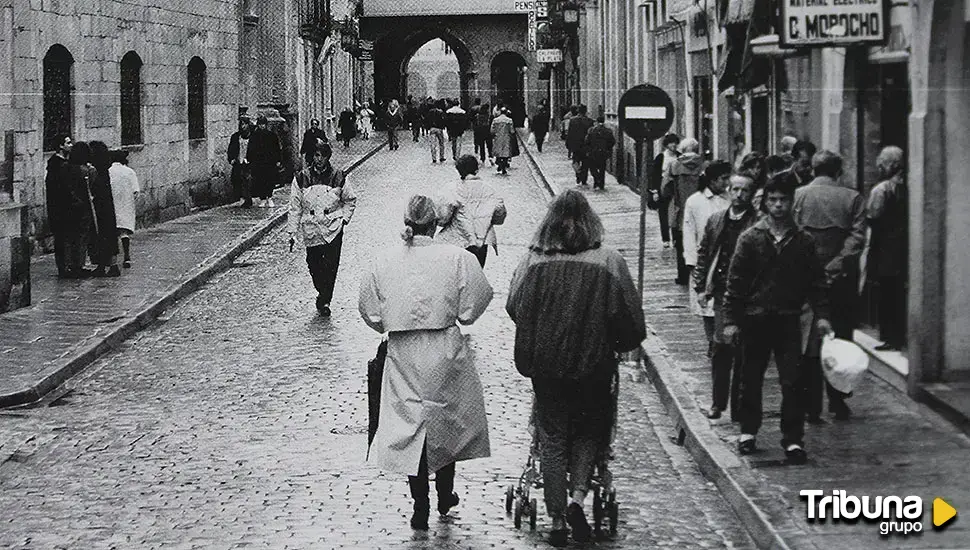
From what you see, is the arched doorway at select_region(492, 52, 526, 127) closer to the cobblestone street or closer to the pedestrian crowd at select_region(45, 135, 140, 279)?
the pedestrian crowd at select_region(45, 135, 140, 279)

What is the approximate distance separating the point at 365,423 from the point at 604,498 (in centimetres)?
335

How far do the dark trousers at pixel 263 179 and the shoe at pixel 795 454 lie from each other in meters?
22.8

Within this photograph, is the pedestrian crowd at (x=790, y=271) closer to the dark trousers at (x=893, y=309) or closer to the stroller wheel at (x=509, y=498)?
the dark trousers at (x=893, y=309)

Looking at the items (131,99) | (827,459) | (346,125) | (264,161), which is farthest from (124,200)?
(346,125)

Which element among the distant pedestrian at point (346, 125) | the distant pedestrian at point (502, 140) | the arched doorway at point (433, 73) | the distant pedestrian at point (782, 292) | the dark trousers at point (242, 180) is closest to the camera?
the distant pedestrian at point (782, 292)

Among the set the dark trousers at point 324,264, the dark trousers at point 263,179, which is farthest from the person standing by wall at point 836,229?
the dark trousers at point 263,179

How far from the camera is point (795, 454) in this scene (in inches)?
388

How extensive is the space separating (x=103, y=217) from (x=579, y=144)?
54.6 ft

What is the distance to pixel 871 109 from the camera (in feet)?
46.2

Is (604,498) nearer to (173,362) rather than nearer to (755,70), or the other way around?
(173,362)

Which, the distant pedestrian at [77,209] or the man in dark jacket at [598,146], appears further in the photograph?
the man in dark jacket at [598,146]

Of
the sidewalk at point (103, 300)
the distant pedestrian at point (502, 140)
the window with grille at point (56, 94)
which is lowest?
the sidewalk at point (103, 300)

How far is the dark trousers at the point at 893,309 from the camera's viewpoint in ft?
41.8

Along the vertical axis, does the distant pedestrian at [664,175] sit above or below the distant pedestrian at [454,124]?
below
